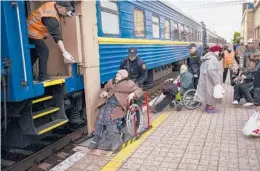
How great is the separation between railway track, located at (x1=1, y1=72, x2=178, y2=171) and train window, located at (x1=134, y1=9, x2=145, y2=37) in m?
3.74

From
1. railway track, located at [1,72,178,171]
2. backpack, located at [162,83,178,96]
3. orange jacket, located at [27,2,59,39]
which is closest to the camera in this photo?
railway track, located at [1,72,178,171]

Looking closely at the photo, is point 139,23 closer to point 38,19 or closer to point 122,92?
point 122,92

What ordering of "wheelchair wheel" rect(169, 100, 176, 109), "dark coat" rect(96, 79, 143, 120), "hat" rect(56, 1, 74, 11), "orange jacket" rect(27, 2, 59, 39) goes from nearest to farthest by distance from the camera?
"orange jacket" rect(27, 2, 59, 39)
"hat" rect(56, 1, 74, 11)
"dark coat" rect(96, 79, 143, 120)
"wheelchair wheel" rect(169, 100, 176, 109)

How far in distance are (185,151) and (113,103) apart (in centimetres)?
136

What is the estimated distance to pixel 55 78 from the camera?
4.75 m

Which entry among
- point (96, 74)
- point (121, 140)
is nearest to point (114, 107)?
point (121, 140)

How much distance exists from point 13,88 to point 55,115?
1143mm

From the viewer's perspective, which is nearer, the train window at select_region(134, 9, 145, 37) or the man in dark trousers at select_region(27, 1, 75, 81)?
the man in dark trousers at select_region(27, 1, 75, 81)

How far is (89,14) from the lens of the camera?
518 cm

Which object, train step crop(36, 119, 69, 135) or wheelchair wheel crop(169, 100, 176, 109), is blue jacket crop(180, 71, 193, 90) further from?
train step crop(36, 119, 69, 135)

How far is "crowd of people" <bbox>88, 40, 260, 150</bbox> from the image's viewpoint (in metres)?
4.77

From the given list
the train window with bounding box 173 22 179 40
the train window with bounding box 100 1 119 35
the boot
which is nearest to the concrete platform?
the boot

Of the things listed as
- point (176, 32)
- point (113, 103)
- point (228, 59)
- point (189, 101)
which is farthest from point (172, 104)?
point (176, 32)

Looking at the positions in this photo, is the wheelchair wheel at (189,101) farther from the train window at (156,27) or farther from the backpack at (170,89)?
the train window at (156,27)
